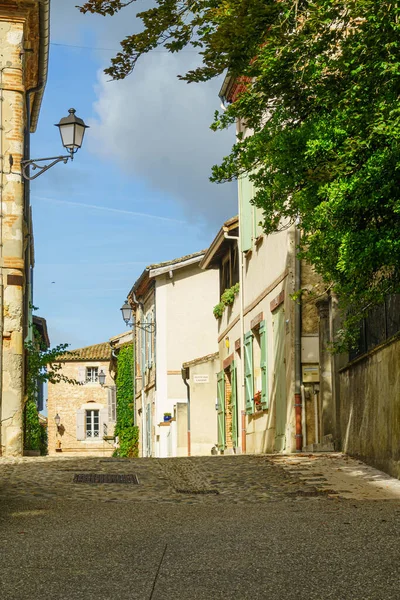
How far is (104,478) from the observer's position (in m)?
12.4

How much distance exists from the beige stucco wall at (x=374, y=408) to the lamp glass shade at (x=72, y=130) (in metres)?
5.42

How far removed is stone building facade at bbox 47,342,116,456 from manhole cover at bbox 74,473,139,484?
3951 centimetres

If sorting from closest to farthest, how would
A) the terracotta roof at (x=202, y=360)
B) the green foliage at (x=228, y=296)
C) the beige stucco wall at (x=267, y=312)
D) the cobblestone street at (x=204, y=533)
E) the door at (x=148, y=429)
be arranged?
the cobblestone street at (x=204, y=533), the beige stucco wall at (x=267, y=312), the green foliage at (x=228, y=296), the terracotta roof at (x=202, y=360), the door at (x=148, y=429)

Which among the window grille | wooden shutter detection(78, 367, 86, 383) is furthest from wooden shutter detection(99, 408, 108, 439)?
the window grille

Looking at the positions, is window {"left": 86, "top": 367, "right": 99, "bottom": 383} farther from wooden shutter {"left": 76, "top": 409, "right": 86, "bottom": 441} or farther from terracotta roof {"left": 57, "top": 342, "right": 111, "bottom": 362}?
wooden shutter {"left": 76, "top": 409, "right": 86, "bottom": 441}

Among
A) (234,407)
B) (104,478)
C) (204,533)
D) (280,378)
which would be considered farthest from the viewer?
(234,407)

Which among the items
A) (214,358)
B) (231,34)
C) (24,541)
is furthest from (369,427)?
(214,358)

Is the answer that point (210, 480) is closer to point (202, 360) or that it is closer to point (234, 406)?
point (234, 406)

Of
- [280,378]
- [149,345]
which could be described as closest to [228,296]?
[280,378]

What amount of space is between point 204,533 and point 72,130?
9630 mm

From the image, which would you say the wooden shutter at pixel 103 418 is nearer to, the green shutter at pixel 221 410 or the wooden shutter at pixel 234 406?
the green shutter at pixel 221 410

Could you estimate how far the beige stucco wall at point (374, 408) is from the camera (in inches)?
447

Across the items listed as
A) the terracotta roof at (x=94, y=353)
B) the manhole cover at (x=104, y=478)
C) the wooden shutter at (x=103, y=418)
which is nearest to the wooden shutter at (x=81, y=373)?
the terracotta roof at (x=94, y=353)

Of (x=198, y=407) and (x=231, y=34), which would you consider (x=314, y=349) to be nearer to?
(x=231, y=34)
